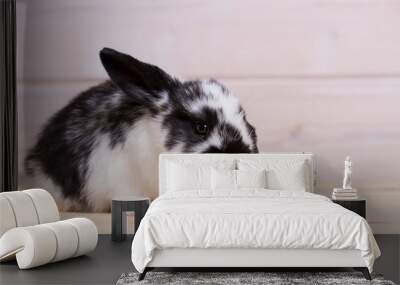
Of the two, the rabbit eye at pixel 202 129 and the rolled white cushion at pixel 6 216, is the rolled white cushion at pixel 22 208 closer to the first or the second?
the rolled white cushion at pixel 6 216

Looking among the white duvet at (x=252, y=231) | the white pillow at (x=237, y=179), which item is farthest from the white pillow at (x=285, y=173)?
the white duvet at (x=252, y=231)

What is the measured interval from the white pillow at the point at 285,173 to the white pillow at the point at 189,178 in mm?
407

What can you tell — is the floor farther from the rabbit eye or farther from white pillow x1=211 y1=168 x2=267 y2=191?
the rabbit eye

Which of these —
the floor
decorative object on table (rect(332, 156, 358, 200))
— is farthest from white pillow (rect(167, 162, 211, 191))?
decorative object on table (rect(332, 156, 358, 200))

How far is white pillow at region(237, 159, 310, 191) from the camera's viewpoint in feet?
19.0

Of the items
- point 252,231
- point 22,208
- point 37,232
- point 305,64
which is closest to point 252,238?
point 252,231

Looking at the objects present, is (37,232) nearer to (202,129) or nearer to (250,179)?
(250,179)

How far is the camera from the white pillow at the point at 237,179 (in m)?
5.65

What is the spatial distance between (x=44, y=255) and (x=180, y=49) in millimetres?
2761

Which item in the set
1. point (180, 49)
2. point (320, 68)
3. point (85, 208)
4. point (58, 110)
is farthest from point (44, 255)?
point (320, 68)

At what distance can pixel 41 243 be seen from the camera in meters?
4.61

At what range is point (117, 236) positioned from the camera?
19.6 feet

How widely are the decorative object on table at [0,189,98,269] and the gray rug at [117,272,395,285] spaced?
643mm

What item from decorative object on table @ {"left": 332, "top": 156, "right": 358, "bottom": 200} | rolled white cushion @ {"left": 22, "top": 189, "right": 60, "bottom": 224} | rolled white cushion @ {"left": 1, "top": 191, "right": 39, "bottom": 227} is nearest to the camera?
rolled white cushion @ {"left": 1, "top": 191, "right": 39, "bottom": 227}
